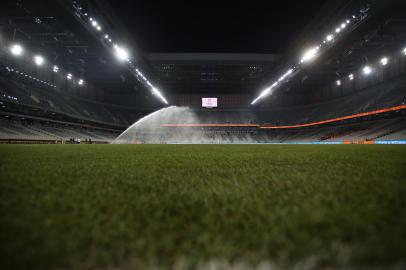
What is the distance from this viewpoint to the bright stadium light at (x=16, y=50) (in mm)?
23056

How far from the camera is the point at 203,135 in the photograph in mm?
40062

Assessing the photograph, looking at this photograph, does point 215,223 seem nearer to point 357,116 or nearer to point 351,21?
point 351,21

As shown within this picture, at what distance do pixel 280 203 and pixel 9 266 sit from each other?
826 mm

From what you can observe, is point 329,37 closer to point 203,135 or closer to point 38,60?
point 203,135

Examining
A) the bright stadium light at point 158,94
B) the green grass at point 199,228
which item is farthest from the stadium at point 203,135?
the bright stadium light at point 158,94

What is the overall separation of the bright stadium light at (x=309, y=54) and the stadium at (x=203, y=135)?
15 cm

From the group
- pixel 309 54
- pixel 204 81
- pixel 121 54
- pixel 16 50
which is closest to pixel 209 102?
pixel 204 81

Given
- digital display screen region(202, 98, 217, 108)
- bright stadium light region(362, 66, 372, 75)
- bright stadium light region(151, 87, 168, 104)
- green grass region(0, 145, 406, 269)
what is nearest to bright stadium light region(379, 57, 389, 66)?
bright stadium light region(362, 66, 372, 75)

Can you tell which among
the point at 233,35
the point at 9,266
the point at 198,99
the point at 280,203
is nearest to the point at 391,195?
the point at 280,203

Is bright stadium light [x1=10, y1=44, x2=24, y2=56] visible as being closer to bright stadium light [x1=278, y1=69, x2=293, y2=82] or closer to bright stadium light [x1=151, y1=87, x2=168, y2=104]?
bright stadium light [x1=151, y1=87, x2=168, y2=104]

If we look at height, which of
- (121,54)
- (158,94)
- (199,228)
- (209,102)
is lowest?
(199,228)

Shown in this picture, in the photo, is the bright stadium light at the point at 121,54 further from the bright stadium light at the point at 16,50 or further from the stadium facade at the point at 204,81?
the bright stadium light at the point at 16,50

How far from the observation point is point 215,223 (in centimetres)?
64

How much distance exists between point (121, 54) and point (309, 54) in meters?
22.3
